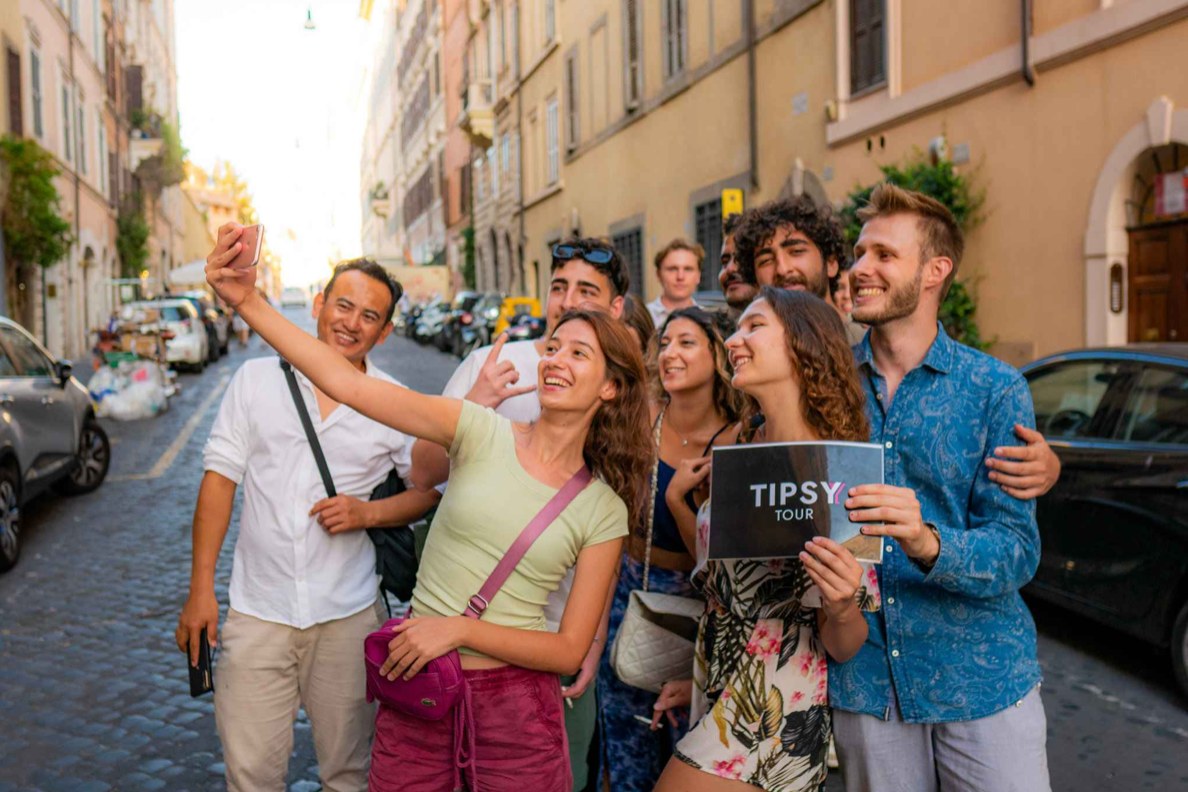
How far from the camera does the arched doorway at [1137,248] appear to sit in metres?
9.27

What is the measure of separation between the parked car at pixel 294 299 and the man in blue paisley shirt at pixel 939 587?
85.8 meters

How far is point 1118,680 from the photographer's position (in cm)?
550

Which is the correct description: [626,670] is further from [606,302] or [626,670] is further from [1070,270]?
[1070,270]

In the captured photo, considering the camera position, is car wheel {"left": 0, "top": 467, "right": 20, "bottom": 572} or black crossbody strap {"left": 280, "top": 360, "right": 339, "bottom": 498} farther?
car wheel {"left": 0, "top": 467, "right": 20, "bottom": 572}

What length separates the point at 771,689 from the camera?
8.08ft

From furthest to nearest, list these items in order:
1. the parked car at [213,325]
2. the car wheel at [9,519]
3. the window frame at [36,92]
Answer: the parked car at [213,325] < the window frame at [36,92] < the car wheel at [9,519]

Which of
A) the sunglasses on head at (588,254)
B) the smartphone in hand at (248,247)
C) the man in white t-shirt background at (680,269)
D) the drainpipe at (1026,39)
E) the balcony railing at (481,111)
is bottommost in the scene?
the smartphone in hand at (248,247)

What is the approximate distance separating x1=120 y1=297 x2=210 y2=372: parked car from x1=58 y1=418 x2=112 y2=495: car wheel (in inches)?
533

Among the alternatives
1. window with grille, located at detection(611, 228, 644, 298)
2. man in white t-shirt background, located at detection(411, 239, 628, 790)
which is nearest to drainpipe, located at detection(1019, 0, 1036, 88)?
man in white t-shirt background, located at detection(411, 239, 628, 790)

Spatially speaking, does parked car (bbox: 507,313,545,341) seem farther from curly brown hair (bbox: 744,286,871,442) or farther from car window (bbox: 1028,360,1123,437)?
curly brown hair (bbox: 744,286,871,442)

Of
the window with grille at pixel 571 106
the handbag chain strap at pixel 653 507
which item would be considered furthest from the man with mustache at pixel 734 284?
the window with grille at pixel 571 106

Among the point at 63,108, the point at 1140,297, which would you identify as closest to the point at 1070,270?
the point at 1140,297

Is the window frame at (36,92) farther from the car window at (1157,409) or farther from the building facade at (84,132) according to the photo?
the car window at (1157,409)

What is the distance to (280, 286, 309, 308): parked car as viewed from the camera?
87.0 metres
